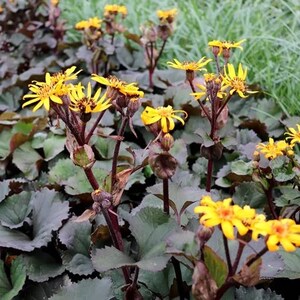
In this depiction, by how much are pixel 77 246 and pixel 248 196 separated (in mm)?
454

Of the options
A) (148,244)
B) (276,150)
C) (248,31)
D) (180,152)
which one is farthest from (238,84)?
(248,31)

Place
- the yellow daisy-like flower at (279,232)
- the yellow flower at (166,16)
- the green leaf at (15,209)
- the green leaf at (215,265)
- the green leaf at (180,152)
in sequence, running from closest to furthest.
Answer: the yellow daisy-like flower at (279,232)
the green leaf at (215,265)
the green leaf at (15,209)
the green leaf at (180,152)
the yellow flower at (166,16)

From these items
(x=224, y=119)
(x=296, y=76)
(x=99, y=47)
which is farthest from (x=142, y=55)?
(x=224, y=119)

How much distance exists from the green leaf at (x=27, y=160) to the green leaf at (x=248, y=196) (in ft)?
2.19

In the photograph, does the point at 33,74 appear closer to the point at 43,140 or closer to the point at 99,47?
the point at 99,47

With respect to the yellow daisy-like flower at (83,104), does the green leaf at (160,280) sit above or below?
below

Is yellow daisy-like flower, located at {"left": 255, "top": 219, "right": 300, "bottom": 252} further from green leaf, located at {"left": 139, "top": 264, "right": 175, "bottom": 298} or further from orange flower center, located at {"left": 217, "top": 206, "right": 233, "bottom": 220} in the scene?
green leaf, located at {"left": 139, "top": 264, "right": 175, "bottom": 298}

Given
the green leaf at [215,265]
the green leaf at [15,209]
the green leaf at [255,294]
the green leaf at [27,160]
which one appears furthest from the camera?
the green leaf at [27,160]

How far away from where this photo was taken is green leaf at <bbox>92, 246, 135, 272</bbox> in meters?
0.90

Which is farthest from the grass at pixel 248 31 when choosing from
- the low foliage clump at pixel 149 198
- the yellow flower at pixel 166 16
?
the yellow flower at pixel 166 16

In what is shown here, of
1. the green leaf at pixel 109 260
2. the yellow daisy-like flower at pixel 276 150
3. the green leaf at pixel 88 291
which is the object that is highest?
the yellow daisy-like flower at pixel 276 150

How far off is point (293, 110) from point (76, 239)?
1.09m

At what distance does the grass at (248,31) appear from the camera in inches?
85.3

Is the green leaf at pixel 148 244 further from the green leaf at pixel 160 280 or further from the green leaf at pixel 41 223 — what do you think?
the green leaf at pixel 41 223
